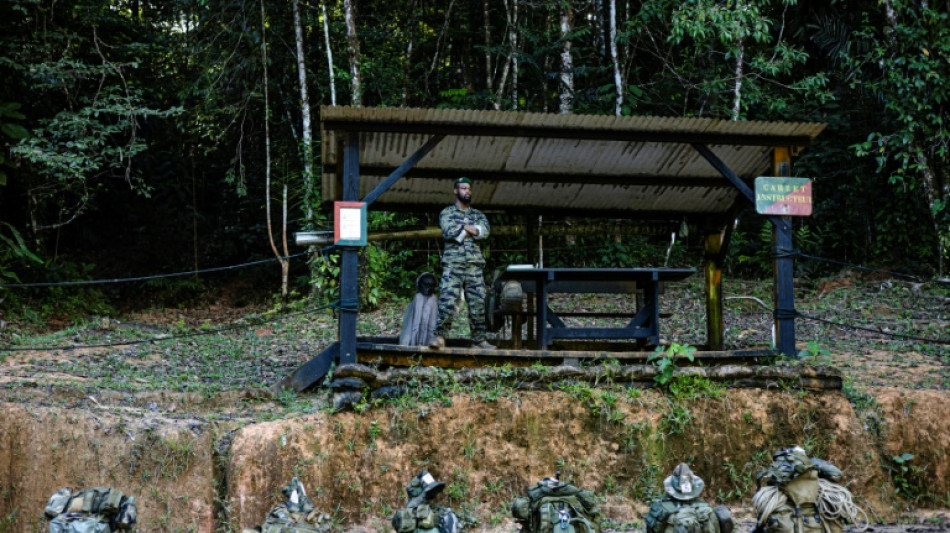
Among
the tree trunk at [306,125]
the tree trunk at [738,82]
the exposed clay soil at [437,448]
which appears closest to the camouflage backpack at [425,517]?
the exposed clay soil at [437,448]

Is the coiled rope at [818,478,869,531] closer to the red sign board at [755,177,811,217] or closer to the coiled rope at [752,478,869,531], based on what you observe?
the coiled rope at [752,478,869,531]

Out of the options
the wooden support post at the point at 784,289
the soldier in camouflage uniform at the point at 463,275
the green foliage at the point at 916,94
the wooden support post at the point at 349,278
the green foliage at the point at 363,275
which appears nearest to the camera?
the wooden support post at the point at 349,278

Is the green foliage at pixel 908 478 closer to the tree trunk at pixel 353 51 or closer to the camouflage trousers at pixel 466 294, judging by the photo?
the camouflage trousers at pixel 466 294

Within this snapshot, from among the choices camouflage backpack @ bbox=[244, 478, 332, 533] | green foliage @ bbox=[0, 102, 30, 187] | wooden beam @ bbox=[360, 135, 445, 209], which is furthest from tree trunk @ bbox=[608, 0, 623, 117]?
camouflage backpack @ bbox=[244, 478, 332, 533]

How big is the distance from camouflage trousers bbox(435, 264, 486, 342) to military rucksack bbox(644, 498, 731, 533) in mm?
3563

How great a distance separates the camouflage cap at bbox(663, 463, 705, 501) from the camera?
5980 mm

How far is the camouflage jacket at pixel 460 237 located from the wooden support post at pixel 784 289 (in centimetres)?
306

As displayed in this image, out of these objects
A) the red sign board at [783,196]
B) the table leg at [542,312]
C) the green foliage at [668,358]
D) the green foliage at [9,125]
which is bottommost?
the green foliage at [668,358]

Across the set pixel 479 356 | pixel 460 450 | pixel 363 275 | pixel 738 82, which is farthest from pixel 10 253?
pixel 738 82

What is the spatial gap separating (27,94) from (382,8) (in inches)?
296

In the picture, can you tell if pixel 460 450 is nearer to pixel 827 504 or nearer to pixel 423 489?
pixel 423 489

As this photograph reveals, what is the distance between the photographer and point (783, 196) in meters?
9.02

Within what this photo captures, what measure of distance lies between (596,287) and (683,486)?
406 centimetres

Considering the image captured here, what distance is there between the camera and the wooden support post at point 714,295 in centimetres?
1088
